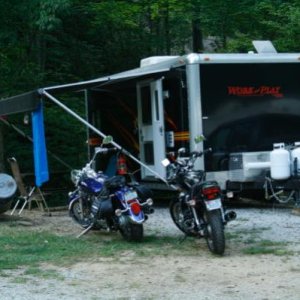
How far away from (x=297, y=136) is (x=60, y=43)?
8.48 m

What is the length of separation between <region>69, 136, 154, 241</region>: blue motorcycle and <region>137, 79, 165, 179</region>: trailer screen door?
2.30 meters

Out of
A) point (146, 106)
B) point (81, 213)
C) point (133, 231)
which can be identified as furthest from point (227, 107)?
point (133, 231)

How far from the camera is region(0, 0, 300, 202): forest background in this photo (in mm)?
13766

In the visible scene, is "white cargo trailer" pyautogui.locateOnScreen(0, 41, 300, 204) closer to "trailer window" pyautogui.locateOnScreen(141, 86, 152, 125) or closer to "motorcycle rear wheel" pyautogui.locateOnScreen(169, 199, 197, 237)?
"trailer window" pyautogui.locateOnScreen(141, 86, 152, 125)

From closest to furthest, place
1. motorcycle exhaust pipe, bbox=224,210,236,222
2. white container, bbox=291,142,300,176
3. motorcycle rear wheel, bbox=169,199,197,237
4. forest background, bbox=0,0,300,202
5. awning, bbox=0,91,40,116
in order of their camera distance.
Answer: motorcycle exhaust pipe, bbox=224,210,236,222 < motorcycle rear wheel, bbox=169,199,197,237 < awning, bbox=0,91,40,116 < white container, bbox=291,142,300,176 < forest background, bbox=0,0,300,202

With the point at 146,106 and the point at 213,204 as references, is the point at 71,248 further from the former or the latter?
the point at 146,106

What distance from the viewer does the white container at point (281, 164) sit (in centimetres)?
985

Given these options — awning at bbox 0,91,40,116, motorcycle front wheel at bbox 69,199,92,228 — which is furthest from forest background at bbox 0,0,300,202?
motorcycle front wheel at bbox 69,199,92,228

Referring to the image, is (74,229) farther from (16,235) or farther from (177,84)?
(177,84)

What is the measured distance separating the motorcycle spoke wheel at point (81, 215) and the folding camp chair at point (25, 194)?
254 cm

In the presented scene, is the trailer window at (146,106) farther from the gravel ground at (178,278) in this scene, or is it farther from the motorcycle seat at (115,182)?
the gravel ground at (178,278)

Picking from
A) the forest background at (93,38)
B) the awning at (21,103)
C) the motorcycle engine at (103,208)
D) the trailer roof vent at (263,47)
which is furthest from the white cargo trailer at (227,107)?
the forest background at (93,38)

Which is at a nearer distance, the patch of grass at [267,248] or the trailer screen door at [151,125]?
the patch of grass at [267,248]

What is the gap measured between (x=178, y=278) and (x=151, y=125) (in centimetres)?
551
